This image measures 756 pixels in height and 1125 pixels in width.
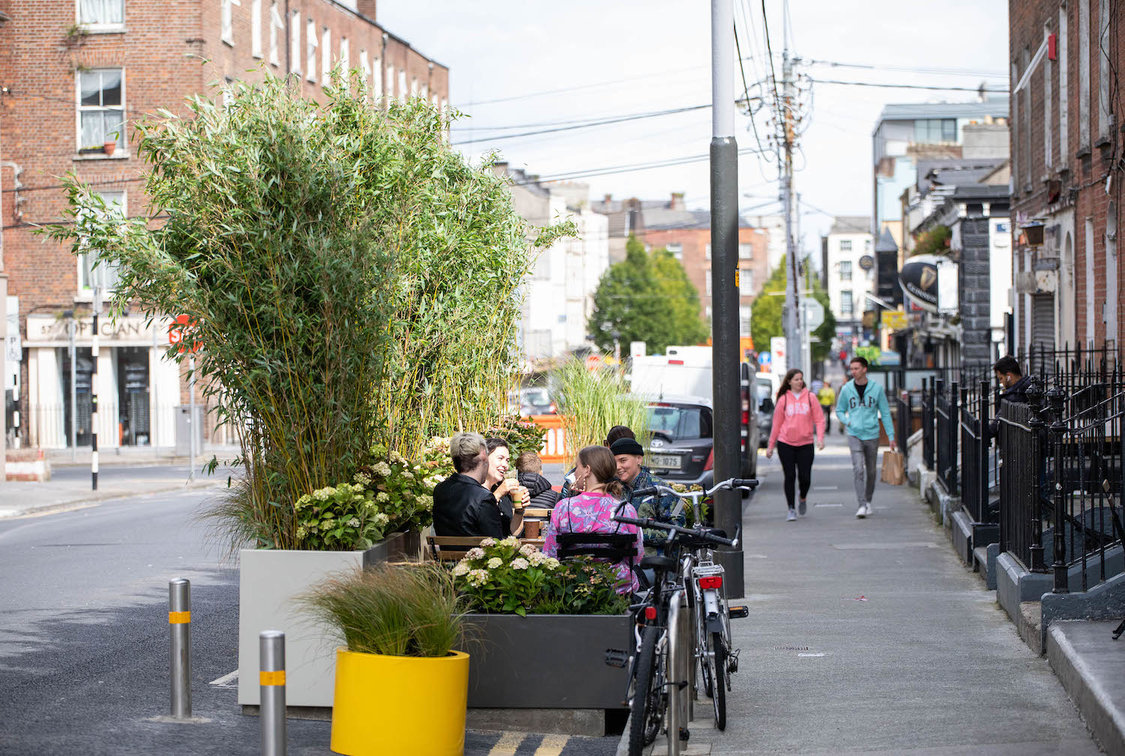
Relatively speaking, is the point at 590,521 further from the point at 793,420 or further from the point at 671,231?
the point at 671,231

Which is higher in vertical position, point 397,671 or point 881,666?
point 397,671

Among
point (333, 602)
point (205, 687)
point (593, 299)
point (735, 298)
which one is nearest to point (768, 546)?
point (735, 298)

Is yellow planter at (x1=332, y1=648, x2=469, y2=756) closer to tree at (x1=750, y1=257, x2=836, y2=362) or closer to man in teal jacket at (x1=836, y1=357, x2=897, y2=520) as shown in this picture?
man in teal jacket at (x1=836, y1=357, x2=897, y2=520)

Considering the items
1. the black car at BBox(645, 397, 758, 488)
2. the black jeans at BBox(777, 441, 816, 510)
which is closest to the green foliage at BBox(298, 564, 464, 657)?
the black jeans at BBox(777, 441, 816, 510)

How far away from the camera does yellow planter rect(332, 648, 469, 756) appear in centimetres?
633

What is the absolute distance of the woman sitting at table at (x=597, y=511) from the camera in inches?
289

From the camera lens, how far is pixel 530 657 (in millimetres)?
7070

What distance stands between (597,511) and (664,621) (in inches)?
29.5

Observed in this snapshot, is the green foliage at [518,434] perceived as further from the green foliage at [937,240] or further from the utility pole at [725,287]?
the green foliage at [937,240]

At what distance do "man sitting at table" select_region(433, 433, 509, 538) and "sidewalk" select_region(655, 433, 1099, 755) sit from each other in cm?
163

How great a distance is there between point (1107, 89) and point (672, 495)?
10.4 meters

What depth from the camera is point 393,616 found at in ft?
21.1

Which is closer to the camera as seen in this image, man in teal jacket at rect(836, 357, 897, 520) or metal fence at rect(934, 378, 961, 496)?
metal fence at rect(934, 378, 961, 496)

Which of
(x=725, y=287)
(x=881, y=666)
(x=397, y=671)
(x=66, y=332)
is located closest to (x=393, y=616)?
(x=397, y=671)
